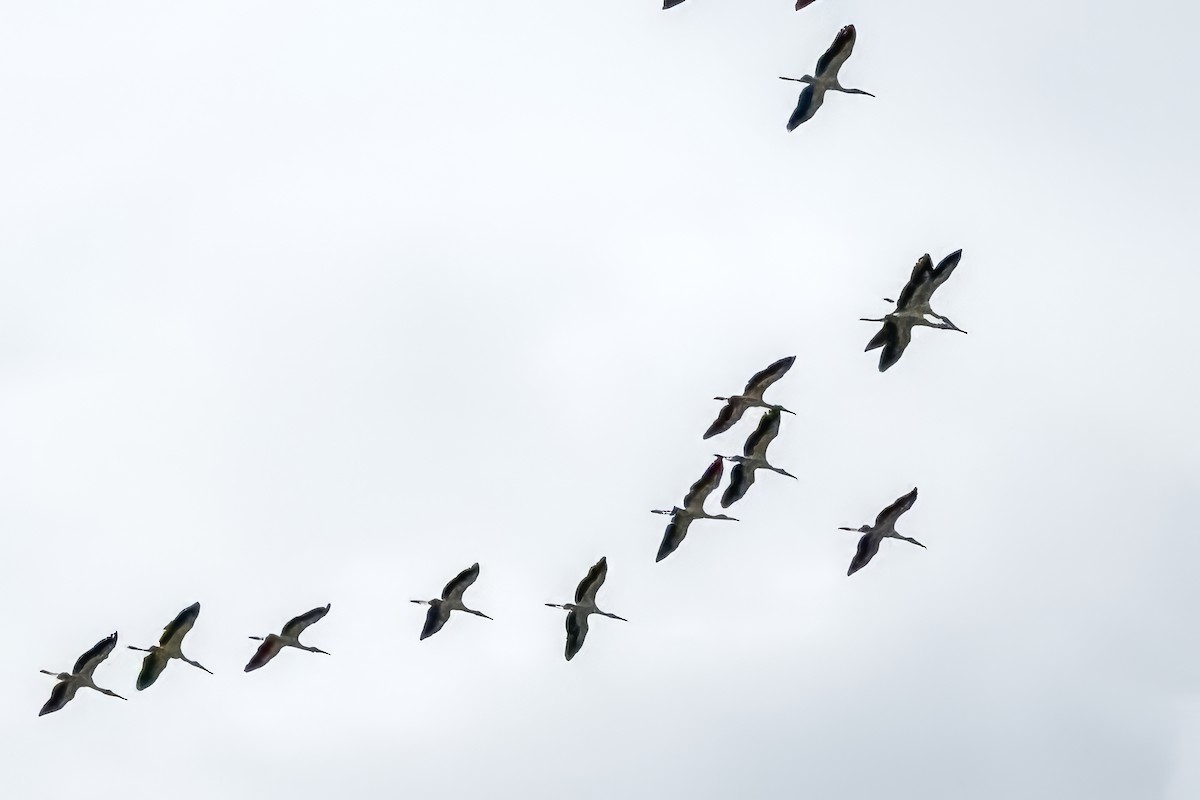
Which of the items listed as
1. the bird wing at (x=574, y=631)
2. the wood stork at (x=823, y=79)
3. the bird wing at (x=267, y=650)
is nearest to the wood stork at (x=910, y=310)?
the wood stork at (x=823, y=79)

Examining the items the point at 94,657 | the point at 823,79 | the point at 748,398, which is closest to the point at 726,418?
the point at 748,398

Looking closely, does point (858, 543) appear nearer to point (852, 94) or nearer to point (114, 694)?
point (852, 94)

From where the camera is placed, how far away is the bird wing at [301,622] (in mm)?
66312

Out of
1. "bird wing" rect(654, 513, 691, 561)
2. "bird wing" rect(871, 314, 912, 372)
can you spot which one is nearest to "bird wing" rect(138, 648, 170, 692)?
"bird wing" rect(654, 513, 691, 561)

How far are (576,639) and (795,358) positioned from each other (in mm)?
9967

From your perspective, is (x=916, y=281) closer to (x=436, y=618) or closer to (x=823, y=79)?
(x=823, y=79)

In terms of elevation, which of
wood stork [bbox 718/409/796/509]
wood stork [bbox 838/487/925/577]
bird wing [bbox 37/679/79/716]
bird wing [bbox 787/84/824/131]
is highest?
bird wing [bbox 787/84/824/131]

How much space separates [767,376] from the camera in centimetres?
6550

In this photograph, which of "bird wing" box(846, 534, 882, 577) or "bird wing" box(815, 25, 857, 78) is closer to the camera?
"bird wing" box(815, 25, 857, 78)

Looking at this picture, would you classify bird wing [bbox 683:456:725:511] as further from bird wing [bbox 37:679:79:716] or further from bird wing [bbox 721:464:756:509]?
bird wing [bbox 37:679:79:716]

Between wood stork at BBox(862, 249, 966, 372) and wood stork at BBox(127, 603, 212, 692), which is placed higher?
wood stork at BBox(862, 249, 966, 372)

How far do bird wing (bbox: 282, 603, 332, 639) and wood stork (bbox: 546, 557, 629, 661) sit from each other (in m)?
6.17

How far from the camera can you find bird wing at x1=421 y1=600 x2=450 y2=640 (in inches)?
2645

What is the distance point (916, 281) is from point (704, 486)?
8.14 m
